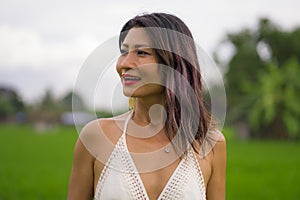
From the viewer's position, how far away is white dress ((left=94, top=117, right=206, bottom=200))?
4.31 feet

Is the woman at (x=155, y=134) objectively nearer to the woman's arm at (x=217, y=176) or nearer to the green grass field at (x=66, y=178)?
the woman's arm at (x=217, y=176)

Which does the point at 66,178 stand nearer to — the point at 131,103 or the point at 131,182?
the point at 131,103

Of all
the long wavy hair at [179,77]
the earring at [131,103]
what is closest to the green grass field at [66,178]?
the earring at [131,103]

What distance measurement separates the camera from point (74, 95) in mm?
1296

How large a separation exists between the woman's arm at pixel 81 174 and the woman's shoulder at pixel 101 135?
2 cm

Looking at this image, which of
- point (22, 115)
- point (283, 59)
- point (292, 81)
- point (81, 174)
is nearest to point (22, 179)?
point (81, 174)

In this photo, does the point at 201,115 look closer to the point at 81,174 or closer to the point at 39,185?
the point at 81,174

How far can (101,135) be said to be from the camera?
53.7 inches

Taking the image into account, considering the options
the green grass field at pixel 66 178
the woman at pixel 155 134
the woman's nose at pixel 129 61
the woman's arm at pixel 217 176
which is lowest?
the green grass field at pixel 66 178

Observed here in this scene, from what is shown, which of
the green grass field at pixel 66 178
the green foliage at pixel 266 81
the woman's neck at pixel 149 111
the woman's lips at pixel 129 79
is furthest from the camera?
the green foliage at pixel 266 81

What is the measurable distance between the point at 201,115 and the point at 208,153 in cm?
11

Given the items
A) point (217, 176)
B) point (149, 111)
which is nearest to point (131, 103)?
Result: point (149, 111)

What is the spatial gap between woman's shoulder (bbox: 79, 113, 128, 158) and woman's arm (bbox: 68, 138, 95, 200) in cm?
2

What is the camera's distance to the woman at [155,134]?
1.31 meters
